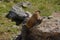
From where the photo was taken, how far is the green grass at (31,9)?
28.7ft

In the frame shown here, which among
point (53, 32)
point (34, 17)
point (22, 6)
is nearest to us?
point (53, 32)

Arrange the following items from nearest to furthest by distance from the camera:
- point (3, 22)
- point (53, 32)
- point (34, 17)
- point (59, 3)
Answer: point (53, 32) → point (34, 17) → point (3, 22) → point (59, 3)

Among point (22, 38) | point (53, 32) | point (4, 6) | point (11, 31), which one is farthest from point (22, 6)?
point (53, 32)

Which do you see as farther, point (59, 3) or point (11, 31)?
point (59, 3)

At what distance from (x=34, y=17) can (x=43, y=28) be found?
1.46 feet

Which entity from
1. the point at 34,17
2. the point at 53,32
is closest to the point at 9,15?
the point at 34,17

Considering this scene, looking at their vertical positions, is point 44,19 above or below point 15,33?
above

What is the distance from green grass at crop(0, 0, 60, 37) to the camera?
8.75 m

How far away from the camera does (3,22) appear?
935 cm

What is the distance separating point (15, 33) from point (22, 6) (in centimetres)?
238

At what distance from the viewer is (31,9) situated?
35.4 ft

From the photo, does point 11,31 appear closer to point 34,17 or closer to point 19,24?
point 19,24

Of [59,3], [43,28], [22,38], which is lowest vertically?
[59,3]

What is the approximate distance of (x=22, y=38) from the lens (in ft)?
22.5
